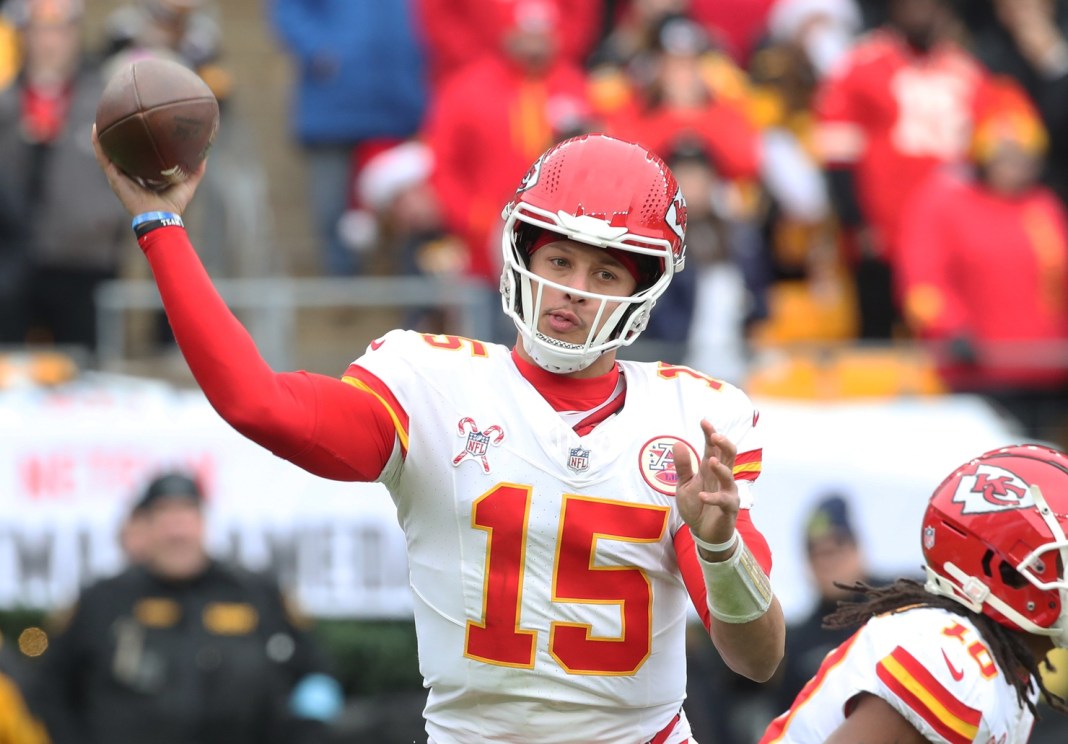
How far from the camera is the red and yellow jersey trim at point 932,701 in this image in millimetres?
3959

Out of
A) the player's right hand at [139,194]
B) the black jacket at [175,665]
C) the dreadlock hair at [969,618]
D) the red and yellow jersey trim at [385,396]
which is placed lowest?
the black jacket at [175,665]

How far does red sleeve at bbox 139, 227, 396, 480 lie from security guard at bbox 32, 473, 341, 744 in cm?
408

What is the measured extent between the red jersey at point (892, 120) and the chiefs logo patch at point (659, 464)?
21.8 feet

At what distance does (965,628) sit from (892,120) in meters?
6.62

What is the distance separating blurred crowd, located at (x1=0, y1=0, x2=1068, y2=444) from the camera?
9.38 meters

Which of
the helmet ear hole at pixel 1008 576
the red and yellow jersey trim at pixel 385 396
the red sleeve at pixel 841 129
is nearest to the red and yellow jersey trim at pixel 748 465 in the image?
the helmet ear hole at pixel 1008 576

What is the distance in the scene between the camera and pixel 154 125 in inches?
147

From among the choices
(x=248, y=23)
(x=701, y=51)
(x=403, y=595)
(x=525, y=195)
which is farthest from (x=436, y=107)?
(x=525, y=195)

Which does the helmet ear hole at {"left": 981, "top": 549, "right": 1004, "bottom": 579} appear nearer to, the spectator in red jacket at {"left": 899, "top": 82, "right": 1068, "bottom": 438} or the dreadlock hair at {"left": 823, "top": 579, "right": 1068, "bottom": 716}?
the dreadlock hair at {"left": 823, "top": 579, "right": 1068, "bottom": 716}

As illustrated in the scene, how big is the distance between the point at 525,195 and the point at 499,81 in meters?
6.03

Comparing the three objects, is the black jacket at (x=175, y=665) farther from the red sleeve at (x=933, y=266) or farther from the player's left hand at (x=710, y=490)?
the player's left hand at (x=710, y=490)

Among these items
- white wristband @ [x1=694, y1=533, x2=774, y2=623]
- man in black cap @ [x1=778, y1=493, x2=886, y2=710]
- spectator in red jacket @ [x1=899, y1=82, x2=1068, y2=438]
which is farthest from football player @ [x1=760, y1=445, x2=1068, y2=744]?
spectator in red jacket @ [x1=899, y1=82, x2=1068, y2=438]

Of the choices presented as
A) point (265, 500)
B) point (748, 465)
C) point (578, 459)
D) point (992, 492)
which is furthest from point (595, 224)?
point (265, 500)

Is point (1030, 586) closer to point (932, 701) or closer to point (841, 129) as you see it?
point (932, 701)
